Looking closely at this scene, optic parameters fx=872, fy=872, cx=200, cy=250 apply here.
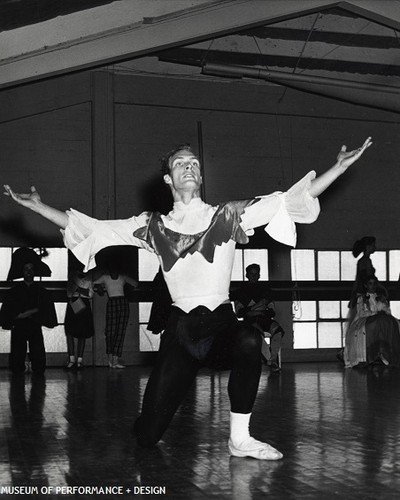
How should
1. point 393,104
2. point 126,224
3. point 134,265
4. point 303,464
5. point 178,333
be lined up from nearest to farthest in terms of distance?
point 303,464
point 178,333
point 126,224
point 393,104
point 134,265

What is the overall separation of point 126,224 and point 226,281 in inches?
20.3

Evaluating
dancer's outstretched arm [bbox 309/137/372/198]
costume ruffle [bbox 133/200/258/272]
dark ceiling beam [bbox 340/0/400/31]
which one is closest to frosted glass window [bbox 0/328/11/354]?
dark ceiling beam [bbox 340/0/400/31]

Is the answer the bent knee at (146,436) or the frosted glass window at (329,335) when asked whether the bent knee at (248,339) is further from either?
the frosted glass window at (329,335)

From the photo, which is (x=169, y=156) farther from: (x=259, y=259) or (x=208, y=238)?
(x=259, y=259)

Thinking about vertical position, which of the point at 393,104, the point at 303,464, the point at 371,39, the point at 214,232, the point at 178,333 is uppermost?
the point at 371,39

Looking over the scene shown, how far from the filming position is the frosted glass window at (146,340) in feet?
35.4

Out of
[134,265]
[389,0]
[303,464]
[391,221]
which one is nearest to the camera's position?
[303,464]

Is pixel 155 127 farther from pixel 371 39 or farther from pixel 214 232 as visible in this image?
pixel 214 232

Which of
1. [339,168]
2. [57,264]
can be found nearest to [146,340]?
[57,264]

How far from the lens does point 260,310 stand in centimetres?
905

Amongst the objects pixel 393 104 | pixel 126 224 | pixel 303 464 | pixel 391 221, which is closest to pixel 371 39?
pixel 393 104

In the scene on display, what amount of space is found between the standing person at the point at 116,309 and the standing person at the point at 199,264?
6203 millimetres

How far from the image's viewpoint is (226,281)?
359 cm

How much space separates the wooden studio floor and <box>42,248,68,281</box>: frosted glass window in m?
3.91
